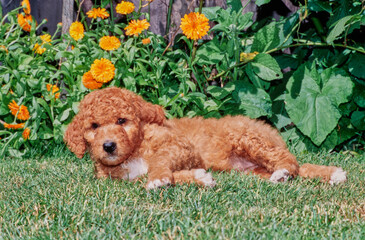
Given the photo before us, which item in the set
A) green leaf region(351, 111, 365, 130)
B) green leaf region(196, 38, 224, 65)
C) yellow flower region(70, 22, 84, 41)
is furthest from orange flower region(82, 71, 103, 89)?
green leaf region(351, 111, 365, 130)

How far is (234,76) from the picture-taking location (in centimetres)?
470

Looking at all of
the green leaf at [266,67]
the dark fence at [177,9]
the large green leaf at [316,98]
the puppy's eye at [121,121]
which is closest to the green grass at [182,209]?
the puppy's eye at [121,121]

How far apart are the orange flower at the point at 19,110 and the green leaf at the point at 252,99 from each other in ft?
7.33

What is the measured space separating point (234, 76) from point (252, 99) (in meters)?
0.34

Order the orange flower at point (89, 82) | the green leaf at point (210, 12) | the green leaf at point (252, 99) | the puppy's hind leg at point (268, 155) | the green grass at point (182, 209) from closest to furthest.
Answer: the green grass at point (182, 209)
the puppy's hind leg at point (268, 155)
the orange flower at point (89, 82)
the green leaf at point (252, 99)
the green leaf at point (210, 12)

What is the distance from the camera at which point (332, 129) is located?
4.18 meters

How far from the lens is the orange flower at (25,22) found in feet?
16.9

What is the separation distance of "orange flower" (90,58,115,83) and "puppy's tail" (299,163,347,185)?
2.04 meters

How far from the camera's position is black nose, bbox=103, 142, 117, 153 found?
2898 millimetres

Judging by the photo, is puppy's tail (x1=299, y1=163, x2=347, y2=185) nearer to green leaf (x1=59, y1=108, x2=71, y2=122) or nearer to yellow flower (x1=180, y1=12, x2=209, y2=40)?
yellow flower (x1=180, y1=12, x2=209, y2=40)

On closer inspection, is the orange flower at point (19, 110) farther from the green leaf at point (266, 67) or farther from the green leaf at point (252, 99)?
the green leaf at point (266, 67)

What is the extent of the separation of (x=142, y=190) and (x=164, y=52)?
94.0 inches

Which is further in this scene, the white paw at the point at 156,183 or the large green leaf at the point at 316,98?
the large green leaf at the point at 316,98

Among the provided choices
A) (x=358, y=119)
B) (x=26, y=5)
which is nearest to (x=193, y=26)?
(x=358, y=119)
